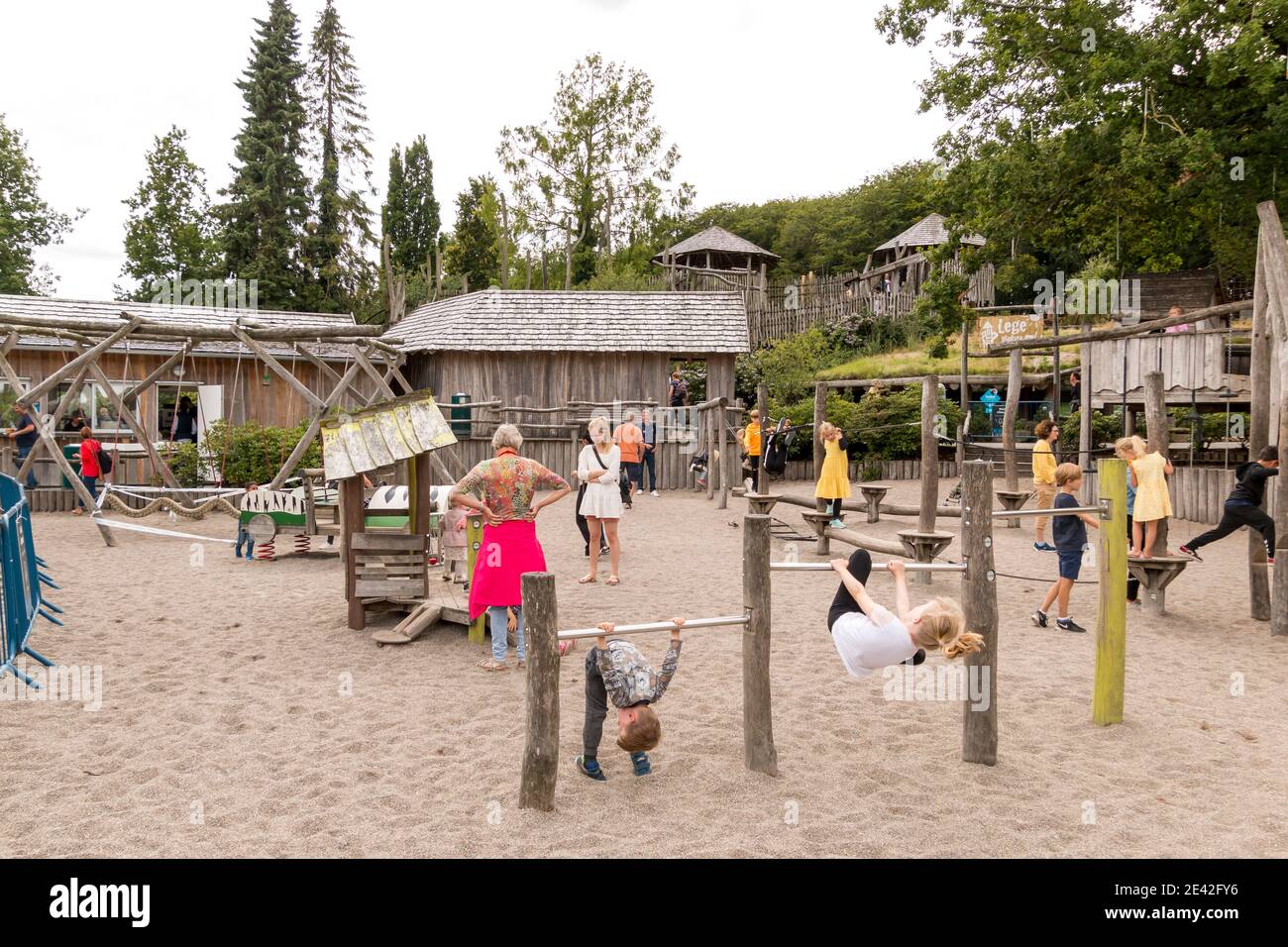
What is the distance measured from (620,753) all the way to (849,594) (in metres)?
1.73

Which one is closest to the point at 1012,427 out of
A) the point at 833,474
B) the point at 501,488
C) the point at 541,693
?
the point at 833,474

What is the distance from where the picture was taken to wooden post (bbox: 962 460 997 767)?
5.61m

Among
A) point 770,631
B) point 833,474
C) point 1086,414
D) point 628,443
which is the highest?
point 1086,414

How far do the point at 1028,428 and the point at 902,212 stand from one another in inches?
947

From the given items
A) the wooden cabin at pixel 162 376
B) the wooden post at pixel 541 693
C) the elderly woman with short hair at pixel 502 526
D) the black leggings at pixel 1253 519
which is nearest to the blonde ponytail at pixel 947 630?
the wooden post at pixel 541 693

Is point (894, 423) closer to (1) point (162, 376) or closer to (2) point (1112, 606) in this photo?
(1) point (162, 376)

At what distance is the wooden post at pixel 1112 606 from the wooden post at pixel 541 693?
3.74 metres

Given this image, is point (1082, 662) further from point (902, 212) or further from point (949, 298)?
point (902, 212)

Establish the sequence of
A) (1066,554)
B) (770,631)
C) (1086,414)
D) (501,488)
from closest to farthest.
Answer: (770,631) < (501,488) < (1066,554) < (1086,414)

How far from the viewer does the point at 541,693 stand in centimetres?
482

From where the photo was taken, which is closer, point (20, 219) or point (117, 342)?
point (117, 342)

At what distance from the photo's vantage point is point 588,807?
195 inches

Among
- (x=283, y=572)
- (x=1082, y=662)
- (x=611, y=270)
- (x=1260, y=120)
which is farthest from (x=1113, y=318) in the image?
(x=283, y=572)

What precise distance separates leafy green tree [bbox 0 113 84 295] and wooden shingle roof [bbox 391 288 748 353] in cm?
2033
